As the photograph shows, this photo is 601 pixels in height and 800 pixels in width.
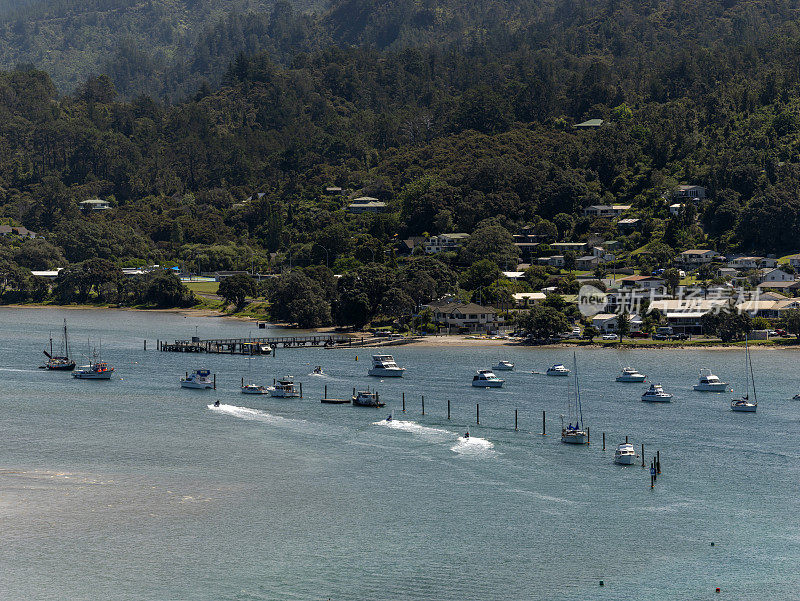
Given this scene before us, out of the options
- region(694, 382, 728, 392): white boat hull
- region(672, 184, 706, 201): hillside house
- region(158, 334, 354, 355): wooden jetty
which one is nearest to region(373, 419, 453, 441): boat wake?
region(694, 382, 728, 392): white boat hull

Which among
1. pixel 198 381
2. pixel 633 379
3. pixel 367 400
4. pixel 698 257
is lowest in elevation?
pixel 367 400

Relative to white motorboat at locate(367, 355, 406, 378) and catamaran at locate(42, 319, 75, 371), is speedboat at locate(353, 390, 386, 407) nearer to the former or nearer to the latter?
white motorboat at locate(367, 355, 406, 378)

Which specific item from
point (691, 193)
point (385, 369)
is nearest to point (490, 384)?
point (385, 369)

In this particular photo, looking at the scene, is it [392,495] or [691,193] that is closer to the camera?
[392,495]

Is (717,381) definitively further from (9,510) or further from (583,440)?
(9,510)

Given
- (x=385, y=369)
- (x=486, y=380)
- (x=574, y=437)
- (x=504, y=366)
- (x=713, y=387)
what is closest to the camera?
(x=574, y=437)

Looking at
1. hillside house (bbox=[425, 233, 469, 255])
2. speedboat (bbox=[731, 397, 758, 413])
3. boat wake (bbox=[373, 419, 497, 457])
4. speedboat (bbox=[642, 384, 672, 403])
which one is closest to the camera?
boat wake (bbox=[373, 419, 497, 457])

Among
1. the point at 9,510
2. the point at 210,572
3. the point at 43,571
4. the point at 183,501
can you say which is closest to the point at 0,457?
the point at 9,510

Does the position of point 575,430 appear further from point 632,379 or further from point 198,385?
point 198,385
